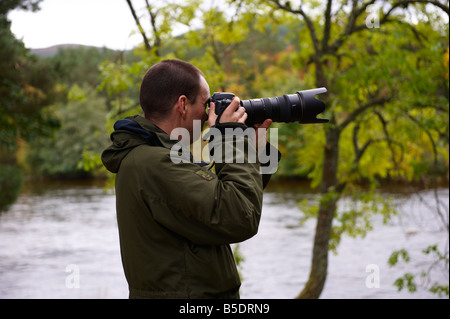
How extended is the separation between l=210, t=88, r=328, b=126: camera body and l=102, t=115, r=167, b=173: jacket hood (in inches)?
12.6

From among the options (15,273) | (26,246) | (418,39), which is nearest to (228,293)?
(418,39)

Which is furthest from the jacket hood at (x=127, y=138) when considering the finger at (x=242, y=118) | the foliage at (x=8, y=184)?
the foliage at (x=8, y=184)

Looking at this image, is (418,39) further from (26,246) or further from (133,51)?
(26,246)

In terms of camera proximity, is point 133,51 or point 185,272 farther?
point 133,51

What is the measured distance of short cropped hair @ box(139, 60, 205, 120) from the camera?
1.69 meters

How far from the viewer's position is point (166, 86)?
1.70 metres

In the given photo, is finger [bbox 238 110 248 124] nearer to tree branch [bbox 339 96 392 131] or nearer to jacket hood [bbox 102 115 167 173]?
jacket hood [bbox 102 115 167 173]

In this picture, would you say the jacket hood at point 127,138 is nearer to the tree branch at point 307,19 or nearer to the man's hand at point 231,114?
the man's hand at point 231,114

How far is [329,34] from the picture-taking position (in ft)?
22.8

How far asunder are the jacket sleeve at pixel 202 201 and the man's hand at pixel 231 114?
18 centimetres

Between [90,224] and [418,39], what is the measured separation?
14664mm

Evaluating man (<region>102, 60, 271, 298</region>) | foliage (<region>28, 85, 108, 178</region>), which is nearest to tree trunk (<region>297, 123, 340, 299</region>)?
man (<region>102, 60, 271, 298</region>)

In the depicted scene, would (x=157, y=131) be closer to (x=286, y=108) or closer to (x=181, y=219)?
(x=181, y=219)

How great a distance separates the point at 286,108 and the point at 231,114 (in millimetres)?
257
